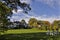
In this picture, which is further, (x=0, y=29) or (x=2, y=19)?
(x=0, y=29)

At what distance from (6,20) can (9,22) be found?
0.97 m

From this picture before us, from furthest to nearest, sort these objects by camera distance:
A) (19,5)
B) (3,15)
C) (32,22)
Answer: (32,22), (19,5), (3,15)

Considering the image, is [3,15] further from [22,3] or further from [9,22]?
[22,3]

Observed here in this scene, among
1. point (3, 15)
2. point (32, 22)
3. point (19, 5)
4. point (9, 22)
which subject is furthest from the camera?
point (32, 22)

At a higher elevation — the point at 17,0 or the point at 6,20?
the point at 17,0

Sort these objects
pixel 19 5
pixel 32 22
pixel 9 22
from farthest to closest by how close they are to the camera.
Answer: pixel 32 22, pixel 19 5, pixel 9 22

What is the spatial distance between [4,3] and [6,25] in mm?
2347

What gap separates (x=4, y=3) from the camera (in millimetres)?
21656

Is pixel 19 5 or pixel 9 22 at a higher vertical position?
pixel 19 5

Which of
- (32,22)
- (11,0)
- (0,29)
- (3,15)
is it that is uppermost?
(11,0)

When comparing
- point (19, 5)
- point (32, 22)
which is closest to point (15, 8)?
point (19, 5)

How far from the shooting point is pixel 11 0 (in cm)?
2211

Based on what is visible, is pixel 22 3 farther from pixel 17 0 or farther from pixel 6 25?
pixel 6 25

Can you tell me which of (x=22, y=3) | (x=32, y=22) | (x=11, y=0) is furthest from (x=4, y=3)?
(x=32, y=22)
